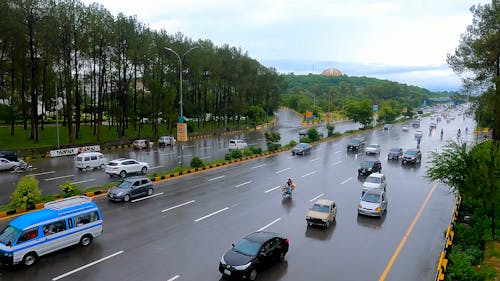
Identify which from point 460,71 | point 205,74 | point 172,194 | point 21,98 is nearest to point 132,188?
point 172,194

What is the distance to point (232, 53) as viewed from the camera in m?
86.6

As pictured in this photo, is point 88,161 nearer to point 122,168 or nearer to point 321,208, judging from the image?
point 122,168

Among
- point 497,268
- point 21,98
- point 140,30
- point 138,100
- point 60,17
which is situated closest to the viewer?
point 497,268

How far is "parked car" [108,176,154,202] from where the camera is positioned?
922 inches

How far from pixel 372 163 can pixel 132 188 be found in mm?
21867

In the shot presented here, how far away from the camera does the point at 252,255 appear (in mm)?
13719

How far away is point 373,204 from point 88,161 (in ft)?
82.5

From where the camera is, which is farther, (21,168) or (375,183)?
(21,168)

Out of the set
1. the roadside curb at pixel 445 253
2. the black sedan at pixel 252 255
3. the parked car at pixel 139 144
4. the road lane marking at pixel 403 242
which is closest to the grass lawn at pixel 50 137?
the parked car at pixel 139 144

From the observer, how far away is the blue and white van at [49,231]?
1400 cm

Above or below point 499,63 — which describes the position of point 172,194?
below

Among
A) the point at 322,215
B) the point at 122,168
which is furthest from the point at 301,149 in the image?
the point at 322,215

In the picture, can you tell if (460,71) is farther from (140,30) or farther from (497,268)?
(140,30)

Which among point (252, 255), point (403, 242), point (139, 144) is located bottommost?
point (403, 242)
